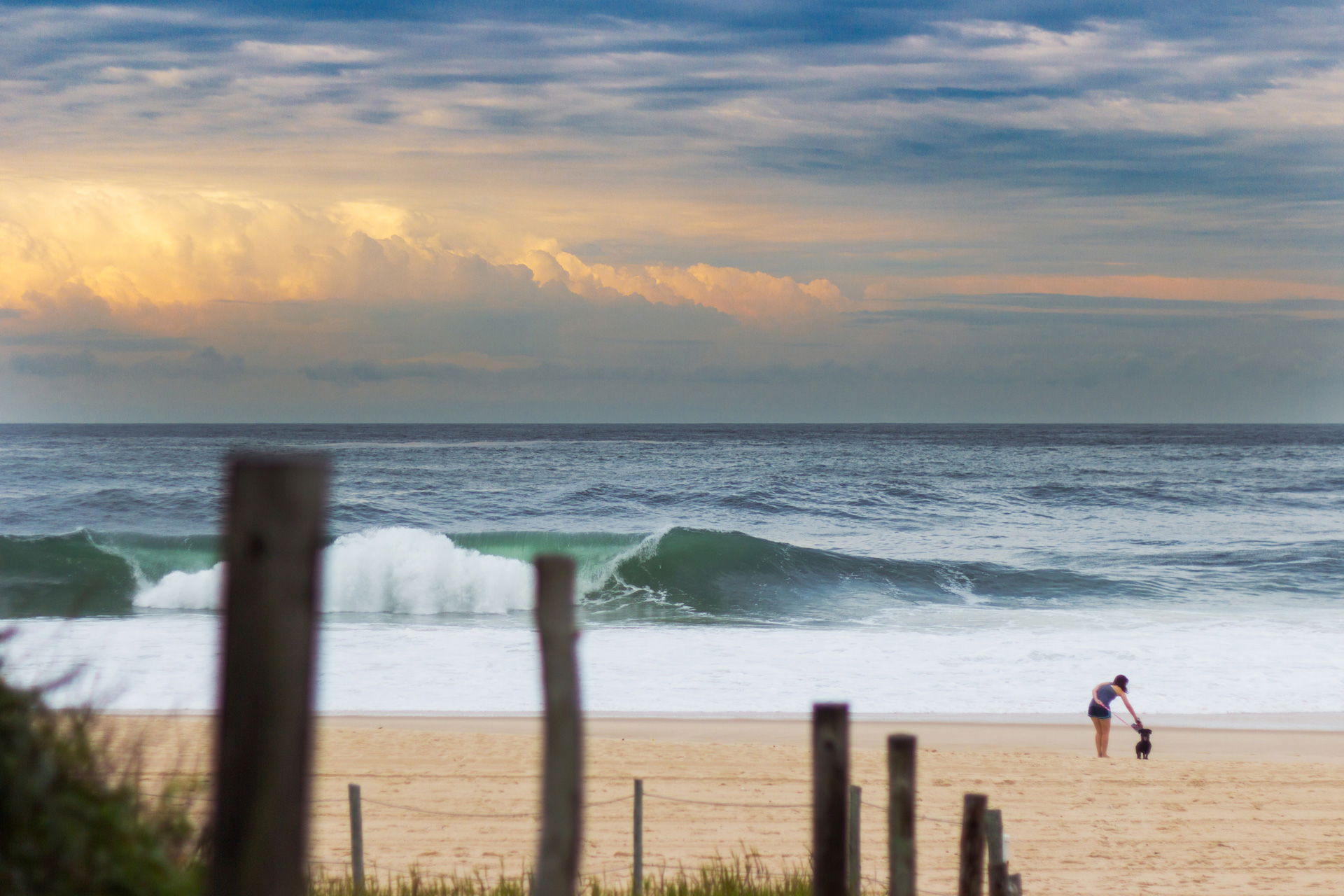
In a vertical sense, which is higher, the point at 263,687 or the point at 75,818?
the point at 263,687

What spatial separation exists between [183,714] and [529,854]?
689cm

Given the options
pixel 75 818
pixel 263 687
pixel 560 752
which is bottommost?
pixel 75 818

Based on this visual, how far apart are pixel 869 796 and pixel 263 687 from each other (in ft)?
32.1

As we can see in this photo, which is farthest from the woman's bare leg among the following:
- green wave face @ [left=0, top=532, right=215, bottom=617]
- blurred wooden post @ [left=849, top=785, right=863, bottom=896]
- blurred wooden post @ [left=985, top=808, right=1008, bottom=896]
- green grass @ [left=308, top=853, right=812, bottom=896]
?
green wave face @ [left=0, top=532, right=215, bottom=617]

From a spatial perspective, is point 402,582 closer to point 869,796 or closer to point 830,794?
point 869,796

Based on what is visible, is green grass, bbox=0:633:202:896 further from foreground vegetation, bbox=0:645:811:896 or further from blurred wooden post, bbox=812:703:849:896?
blurred wooden post, bbox=812:703:849:896

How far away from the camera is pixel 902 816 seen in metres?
4.16

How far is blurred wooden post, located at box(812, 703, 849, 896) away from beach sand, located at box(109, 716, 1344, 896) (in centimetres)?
492

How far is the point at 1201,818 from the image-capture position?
33.3 feet

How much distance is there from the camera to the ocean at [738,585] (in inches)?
614

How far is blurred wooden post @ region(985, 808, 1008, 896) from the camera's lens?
19.1ft

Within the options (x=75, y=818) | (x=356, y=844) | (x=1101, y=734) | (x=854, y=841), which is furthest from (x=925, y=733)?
(x=75, y=818)

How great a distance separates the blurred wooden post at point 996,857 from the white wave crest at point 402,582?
20.4 metres

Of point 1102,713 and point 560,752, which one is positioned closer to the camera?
point 560,752
